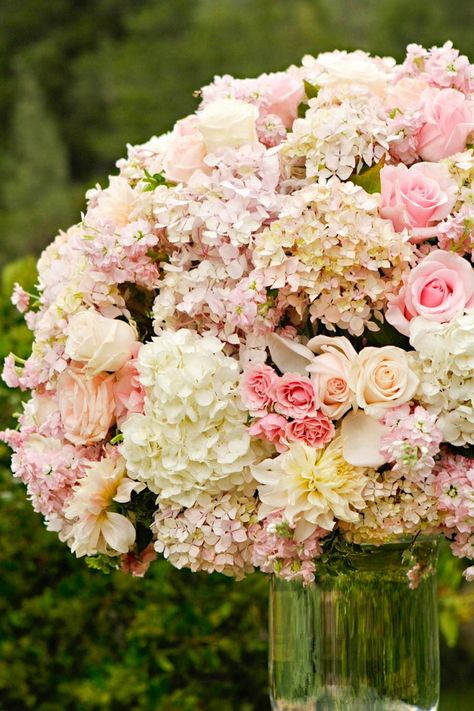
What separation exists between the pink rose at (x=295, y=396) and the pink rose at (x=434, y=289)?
157 mm

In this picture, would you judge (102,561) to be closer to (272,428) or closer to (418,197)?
(272,428)

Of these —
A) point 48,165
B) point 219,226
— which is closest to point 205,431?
point 219,226

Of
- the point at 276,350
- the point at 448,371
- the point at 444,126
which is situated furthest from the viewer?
the point at 444,126

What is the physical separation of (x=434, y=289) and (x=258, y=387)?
295 mm

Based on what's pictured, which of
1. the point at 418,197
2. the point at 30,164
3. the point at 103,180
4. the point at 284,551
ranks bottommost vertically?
the point at 284,551

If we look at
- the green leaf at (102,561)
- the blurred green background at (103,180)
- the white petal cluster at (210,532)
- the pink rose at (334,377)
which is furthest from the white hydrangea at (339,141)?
the blurred green background at (103,180)

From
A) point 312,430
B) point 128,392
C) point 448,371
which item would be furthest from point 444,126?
point 128,392

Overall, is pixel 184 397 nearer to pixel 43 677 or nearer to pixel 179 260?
pixel 179 260

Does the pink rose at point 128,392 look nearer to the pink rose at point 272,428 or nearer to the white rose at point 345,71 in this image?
the pink rose at point 272,428

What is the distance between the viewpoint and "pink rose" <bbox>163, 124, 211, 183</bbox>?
6.43 ft

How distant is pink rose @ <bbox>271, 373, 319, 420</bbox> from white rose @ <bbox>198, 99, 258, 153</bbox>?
430mm

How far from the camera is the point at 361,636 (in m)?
1.96

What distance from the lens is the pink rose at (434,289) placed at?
174 centimetres

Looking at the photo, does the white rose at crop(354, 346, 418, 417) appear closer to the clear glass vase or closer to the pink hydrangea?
the pink hydrangea
